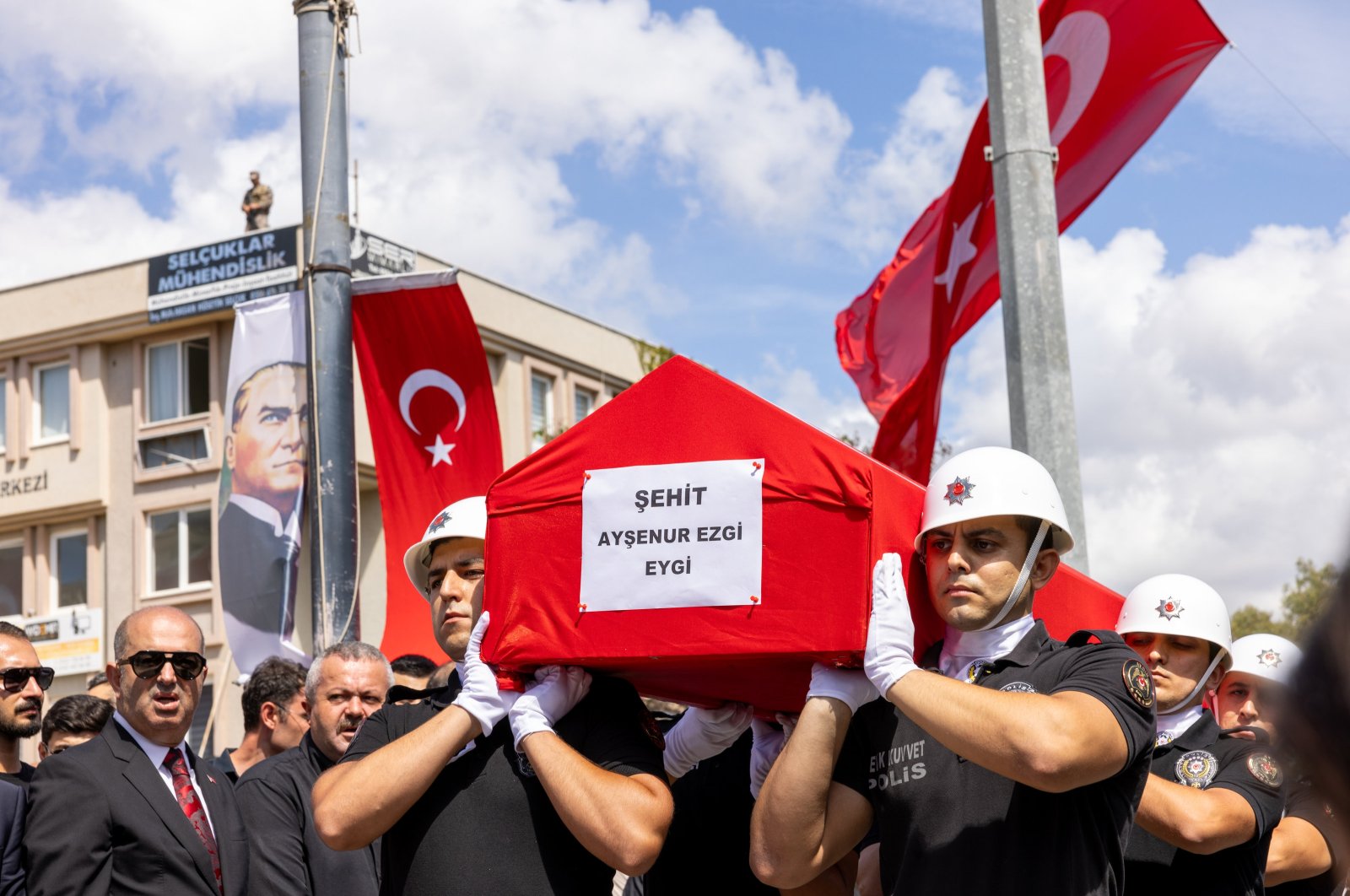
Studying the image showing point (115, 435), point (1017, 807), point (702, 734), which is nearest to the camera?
point (1017, 807)

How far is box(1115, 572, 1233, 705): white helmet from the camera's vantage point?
4.93m

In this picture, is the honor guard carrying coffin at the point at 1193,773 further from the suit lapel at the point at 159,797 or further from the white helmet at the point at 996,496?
the suit lapel at the point at 159,797

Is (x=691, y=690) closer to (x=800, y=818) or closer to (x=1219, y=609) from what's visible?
(x=800, y=818)

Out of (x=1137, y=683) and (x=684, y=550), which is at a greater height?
(x=684, y=550)

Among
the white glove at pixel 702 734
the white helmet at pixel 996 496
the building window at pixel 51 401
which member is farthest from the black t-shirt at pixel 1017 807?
the building window at pixel 51 401

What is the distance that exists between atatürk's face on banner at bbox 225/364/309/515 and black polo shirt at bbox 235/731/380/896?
103 inches

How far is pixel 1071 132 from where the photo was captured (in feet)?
30.3

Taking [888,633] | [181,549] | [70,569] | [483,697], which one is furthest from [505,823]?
[70,569]

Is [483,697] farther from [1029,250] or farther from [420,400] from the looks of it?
[420,400]

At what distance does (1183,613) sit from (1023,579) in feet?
4.26

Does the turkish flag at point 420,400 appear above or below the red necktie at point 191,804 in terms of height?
above

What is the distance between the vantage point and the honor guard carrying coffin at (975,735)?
11.3 ft

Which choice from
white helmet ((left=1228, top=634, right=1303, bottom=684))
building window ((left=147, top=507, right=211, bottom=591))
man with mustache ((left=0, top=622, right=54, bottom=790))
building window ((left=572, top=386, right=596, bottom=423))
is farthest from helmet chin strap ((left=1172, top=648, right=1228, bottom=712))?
building window ((left=572, top=386, right=596, bottom=423))

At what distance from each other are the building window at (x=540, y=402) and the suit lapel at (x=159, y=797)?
31.2 meters
